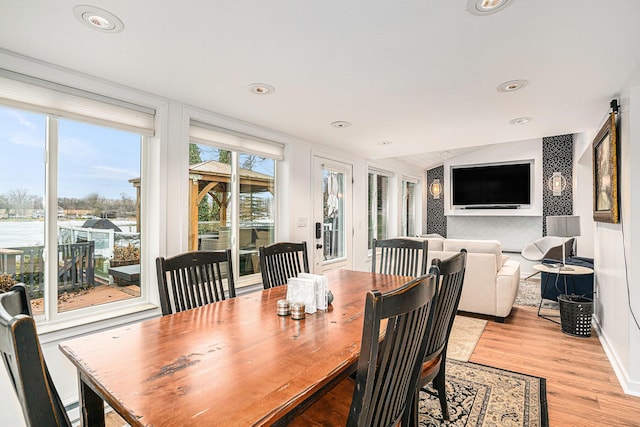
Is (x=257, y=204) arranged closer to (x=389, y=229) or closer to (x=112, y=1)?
(x=112, y=1)

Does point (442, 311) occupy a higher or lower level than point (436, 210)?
lower

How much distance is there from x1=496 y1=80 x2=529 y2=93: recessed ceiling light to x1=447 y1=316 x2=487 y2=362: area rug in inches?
87.7

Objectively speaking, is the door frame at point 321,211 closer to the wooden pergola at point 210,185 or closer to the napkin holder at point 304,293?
the wooden pergola at point 210,185

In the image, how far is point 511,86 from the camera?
2469 millimetres

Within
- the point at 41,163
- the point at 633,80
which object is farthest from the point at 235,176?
the point at 633,80

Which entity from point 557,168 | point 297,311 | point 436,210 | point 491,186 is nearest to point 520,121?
point 297,311

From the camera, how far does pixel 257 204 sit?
3.75 m

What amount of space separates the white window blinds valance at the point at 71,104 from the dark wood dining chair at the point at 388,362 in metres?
2.34

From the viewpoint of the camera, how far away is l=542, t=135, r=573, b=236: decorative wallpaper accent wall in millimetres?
6559

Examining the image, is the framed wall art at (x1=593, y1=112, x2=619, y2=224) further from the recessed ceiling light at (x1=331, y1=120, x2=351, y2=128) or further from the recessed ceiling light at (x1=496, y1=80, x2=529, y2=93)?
the recessed ceiling light at (x1=331, y1=120, x2=351, y2=128)

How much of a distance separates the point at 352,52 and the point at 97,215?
2.13 m

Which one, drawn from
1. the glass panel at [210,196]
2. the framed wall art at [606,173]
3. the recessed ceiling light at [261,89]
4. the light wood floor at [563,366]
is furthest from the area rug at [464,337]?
the recessed ceiling light at [261,89]

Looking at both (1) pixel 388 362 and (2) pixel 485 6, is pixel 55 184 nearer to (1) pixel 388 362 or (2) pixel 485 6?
(1) pixel 388 362

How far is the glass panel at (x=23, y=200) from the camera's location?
79.2 inches
